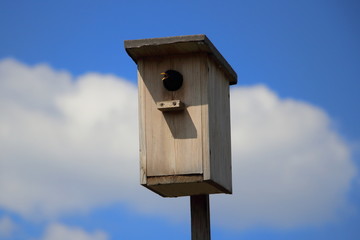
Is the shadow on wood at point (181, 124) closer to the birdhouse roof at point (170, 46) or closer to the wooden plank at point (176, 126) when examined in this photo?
the wooden plank at point (176, 126)

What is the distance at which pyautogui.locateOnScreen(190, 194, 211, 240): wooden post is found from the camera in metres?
8.46

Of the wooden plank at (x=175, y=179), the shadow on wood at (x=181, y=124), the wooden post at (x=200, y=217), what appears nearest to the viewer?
the wooden plank at (x=175, y=179)

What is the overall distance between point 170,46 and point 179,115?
574 mm

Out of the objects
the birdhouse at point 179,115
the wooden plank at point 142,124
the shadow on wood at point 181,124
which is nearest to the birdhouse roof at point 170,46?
the birdhouse at point 179,115

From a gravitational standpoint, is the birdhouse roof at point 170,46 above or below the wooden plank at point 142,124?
above

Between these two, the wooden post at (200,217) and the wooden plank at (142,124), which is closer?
the wooden plank at (142,124)

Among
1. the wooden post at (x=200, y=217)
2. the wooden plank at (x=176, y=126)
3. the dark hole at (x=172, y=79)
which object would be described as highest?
the dark hole at (x=172, y=79)

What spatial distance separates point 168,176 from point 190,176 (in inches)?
7.6

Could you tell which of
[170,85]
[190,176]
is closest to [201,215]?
[190,176]

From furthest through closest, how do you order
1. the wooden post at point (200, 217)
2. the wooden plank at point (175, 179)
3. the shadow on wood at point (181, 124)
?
the wooden post at point (200, 217) < the shadow on wood at point (181, 124) < the wooden plank at point (175, 179)

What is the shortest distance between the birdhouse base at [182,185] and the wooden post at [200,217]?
0.08 metres

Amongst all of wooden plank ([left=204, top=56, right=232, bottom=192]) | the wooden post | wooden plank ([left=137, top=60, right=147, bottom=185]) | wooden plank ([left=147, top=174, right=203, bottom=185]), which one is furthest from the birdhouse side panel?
wooden plank ([left=137, top=60, right=147, bottom=185])

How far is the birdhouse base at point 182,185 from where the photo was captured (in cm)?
812

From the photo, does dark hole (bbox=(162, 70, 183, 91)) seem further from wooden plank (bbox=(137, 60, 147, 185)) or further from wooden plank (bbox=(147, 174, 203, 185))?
wooden plank (bbox=(147, 174, 203, 185))
